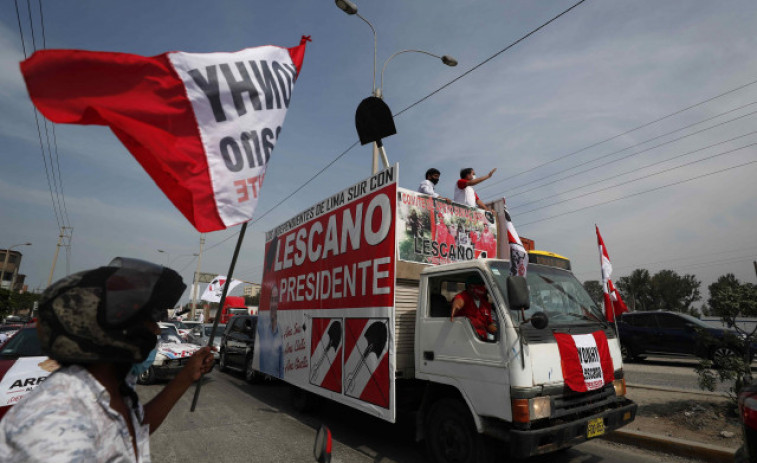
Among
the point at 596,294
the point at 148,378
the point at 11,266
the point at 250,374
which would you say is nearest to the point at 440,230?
the point at 250,374

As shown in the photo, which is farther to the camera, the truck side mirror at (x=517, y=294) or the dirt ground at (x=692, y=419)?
the dirt ground at (x=692, y=419)

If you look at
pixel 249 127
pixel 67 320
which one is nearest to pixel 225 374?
pixel 249 127

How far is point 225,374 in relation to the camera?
41.7 ft

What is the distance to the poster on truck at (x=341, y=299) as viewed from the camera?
193 inches

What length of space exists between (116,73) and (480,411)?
4.03 meters

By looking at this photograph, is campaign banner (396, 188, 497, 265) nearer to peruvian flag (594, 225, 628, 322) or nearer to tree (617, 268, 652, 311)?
peruvian flag (594, 225, 628, 322)

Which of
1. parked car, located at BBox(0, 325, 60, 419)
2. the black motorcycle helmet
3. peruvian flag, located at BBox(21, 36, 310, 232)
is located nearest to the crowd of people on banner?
peruvian flag, located at BBox(21, 36, 310, 232)

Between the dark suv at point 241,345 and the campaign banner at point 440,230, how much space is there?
649 cm

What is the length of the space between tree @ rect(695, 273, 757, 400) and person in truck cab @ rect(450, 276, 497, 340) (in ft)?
13.1

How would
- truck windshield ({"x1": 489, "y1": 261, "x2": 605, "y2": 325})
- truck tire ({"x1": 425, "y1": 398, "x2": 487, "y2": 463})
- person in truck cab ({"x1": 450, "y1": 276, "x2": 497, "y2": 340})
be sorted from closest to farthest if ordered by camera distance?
1. truck tire ({"x1": 425, "y1": 398, "x2": 487, "y2": 463})
2. person in truck cab ({"x1": 450, "y1": 276, "x2": 497, "y2": 340})
3. truck windshield ({"x1": 489, "y1": 261, "x2": 605, "y2": 325})

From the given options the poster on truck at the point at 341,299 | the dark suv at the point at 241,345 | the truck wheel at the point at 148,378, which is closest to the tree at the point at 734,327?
the poster on truck at the point at 341,299

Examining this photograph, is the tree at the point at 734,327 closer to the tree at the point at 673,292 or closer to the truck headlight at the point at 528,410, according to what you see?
the truck headlight at the point at 528,410

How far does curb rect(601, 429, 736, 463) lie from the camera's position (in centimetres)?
470

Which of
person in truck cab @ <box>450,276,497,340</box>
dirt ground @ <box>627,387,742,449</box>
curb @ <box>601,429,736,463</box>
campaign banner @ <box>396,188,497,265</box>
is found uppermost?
campaign banner @ <box>396,188,497,265</box>
